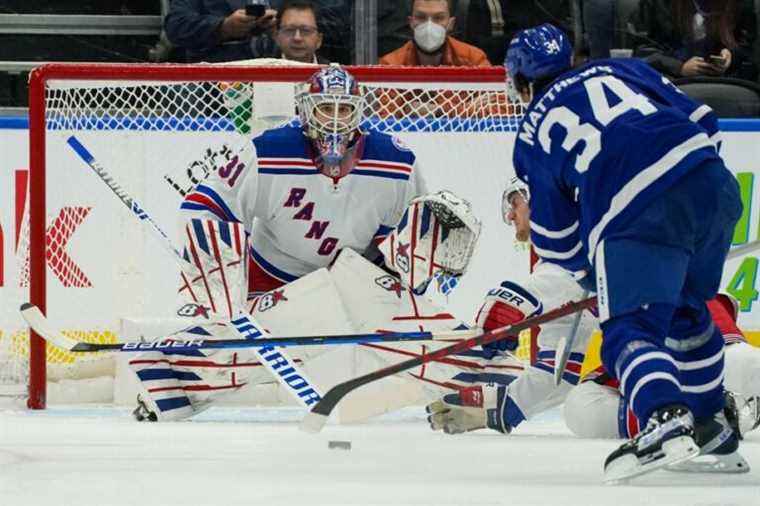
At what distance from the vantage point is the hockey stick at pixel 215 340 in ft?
15.1

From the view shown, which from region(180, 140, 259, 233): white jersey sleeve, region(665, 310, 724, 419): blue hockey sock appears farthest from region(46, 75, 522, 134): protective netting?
region(665, 310, 724, 419): blue hockey sock

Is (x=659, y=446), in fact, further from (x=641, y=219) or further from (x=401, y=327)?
(x=401, y=327)

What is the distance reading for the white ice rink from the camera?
299cm

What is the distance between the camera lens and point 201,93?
17.9ft

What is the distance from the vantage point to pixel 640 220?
128 inches

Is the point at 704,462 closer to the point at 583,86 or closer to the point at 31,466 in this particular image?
the point at 583,86

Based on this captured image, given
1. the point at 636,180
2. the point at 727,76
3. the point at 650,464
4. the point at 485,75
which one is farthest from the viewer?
the point at 727,76

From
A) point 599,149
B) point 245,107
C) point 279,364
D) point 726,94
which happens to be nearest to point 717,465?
point 599,149

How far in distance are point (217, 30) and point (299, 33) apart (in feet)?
1.22

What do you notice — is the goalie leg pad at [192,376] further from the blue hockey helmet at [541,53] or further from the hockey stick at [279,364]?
the blue hockey helmet at [541,53]

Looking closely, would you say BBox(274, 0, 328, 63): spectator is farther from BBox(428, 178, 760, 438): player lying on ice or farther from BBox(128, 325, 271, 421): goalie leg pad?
BBox(428, 178, 760, 438): player lying on ice

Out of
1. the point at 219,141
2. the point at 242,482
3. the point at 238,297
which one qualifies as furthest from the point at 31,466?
the point at 219,141

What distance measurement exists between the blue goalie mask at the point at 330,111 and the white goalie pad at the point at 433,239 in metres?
0.28

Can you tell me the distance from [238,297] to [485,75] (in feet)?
3.50
